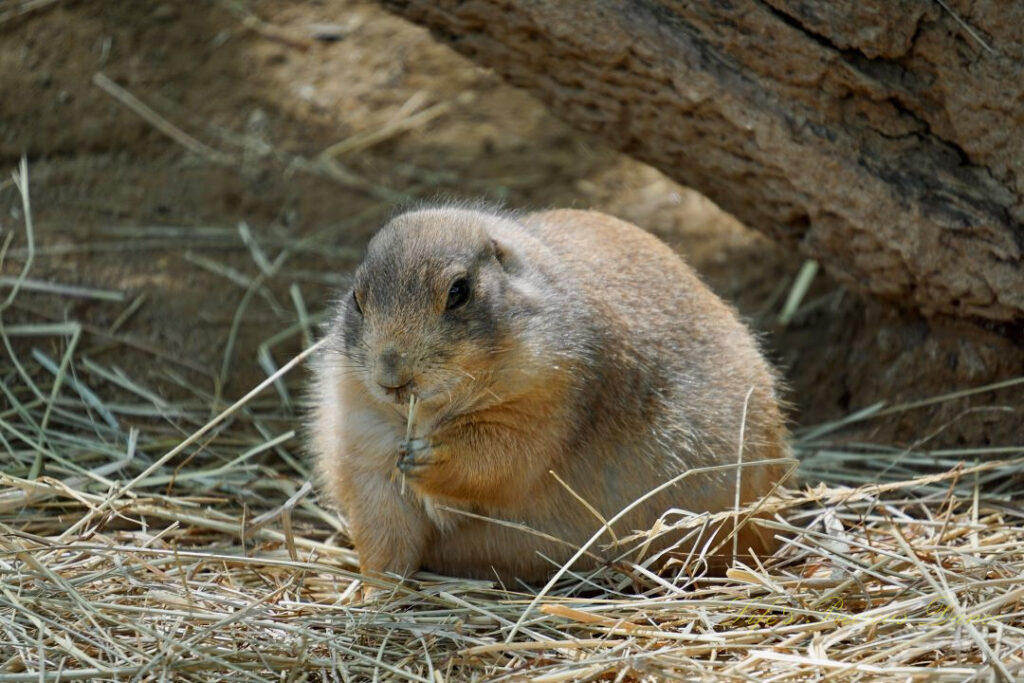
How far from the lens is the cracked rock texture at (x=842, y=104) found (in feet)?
15.4

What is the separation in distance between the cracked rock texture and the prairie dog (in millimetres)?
628

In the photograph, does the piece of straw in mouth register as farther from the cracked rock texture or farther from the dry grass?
the cracked rock texture

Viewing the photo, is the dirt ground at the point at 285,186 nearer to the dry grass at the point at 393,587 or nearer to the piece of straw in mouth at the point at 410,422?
the dry grass at the point at 393,587

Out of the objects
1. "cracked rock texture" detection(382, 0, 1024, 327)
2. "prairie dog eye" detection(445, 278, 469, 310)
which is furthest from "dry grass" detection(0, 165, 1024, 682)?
"prairie dog eye" detection(445, 278, 469, 310)

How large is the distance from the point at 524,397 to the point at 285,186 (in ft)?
11.3

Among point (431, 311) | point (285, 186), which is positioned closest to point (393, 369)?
point (431, 311)

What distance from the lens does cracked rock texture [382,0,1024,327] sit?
470 centimetres

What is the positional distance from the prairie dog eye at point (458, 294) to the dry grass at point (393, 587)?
1031 mm

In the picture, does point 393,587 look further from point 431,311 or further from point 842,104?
point 842,104

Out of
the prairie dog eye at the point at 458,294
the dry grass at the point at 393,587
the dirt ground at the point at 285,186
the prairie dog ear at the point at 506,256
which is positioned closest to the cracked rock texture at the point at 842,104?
the dirt ground at the point at 285,186

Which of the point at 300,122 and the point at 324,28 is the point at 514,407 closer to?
the point at 300,122

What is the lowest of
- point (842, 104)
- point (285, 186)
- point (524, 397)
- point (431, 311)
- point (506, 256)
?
point (285, 186)

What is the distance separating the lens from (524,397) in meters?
4.32

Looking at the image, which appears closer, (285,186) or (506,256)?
(506,256)
